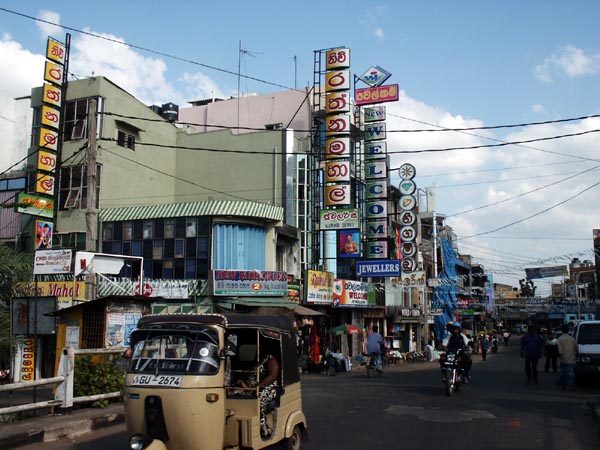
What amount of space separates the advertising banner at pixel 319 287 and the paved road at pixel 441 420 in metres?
12.3

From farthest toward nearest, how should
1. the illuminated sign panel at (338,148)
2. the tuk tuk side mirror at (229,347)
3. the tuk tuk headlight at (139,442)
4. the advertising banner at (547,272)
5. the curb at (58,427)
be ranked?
the advertising banner at (547,272), the illuminated sign panel at (338,148), the curb at (58,427), the tuk tuk side mirror at (229,347), the tuk tuk headlight at (139,442)

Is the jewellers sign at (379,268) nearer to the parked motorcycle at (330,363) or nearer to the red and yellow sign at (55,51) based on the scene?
the parked motorcycle at (330,363)

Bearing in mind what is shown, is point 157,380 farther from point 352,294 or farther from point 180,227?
point 352,294

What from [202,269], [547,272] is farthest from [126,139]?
[547,272]

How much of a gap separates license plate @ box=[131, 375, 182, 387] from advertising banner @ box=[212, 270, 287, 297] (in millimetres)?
18272

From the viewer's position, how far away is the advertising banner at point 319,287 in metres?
29.1

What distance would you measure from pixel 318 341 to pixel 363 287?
5392 mm

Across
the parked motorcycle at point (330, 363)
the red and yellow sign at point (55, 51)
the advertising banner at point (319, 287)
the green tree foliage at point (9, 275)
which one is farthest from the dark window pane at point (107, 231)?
the green tree foliage at point (9, 275)

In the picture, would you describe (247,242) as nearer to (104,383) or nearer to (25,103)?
(104,383)

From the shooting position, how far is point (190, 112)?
42.1 meters

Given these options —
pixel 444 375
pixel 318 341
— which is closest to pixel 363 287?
pixel 318 341

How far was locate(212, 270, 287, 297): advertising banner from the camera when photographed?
25.1 metres

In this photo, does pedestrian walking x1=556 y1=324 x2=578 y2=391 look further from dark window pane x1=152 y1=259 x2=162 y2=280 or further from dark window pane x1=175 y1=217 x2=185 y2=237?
dark window pane x1=152 y1=259 x2=162 y2=280

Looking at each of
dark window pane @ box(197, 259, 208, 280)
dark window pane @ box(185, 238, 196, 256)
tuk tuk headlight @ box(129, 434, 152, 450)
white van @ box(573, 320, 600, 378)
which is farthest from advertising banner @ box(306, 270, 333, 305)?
tuk tuk headlight @ box(129, 434, 152, 450)
